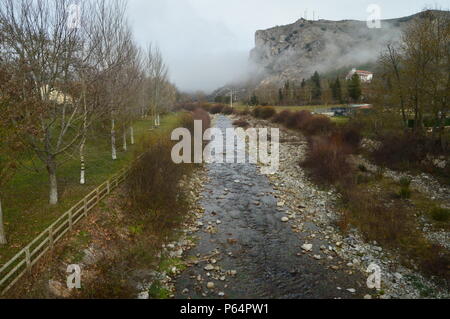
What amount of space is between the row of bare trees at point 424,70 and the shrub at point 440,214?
402 inches

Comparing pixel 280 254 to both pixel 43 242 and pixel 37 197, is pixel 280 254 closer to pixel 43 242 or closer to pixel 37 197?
pixel 43 242

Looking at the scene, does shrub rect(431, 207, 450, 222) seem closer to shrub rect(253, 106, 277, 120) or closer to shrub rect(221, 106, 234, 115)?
shrub rect(253, 106, 277, 120)

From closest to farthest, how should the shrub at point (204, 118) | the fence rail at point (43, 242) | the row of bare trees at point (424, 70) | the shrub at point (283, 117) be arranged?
the fence rail at point (43, 242) → the row of bare trees at point (424, 70) → the shrub at point (204, 118) → the shrub at point (283, 117)

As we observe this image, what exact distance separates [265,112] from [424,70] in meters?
42.5

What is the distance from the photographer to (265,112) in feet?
214

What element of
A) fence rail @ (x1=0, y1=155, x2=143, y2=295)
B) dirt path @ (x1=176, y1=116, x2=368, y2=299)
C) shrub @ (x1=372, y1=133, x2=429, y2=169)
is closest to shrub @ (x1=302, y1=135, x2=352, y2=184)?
shrub @ (x1=372, y1=133, x2=429, y2=169)

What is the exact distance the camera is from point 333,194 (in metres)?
21.2

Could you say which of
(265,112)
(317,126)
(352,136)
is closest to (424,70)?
(352,136)

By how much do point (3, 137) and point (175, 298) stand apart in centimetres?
900

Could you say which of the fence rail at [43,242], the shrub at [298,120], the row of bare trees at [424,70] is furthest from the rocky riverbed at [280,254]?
the shrub at [298,120]

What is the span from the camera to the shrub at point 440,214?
1564 centimetres

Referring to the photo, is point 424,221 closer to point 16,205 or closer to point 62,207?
point 62,207

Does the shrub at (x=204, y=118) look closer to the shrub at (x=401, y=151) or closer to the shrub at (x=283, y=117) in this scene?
the shrub at (x=283, y=117)
